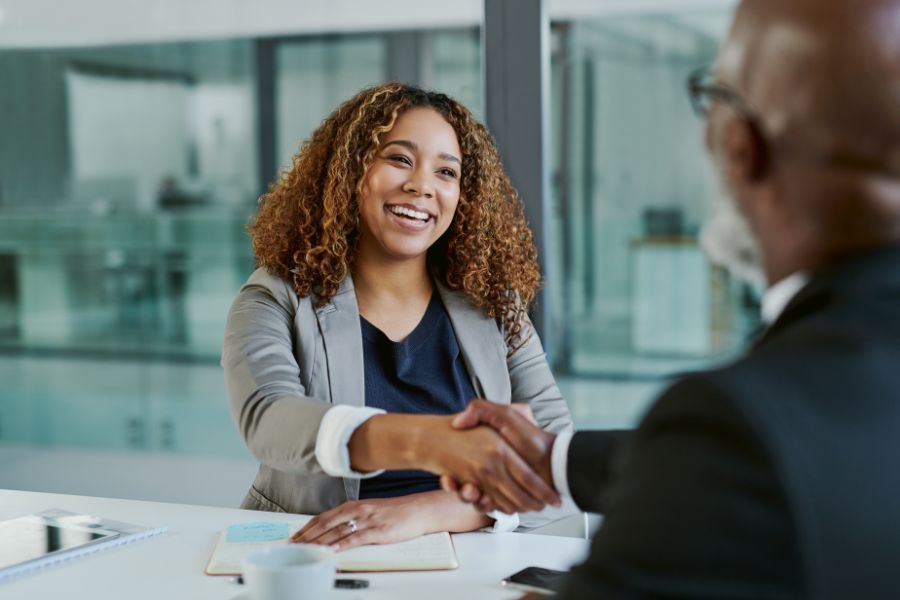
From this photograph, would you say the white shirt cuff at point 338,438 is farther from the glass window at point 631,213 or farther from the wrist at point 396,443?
the glass window at point 631,213

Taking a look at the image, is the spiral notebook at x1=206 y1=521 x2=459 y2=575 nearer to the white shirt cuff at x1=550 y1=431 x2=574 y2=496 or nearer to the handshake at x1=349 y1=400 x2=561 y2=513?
the handshake at x1=349 y1=400 x2=561 y2=513

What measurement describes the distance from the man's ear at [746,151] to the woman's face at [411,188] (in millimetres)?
1402

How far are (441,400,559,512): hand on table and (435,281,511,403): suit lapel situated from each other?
69 centimetres

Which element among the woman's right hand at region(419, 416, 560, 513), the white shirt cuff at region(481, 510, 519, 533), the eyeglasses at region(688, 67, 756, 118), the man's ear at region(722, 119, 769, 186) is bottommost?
the white shirt cuff at region(481, 510, 519, 533)

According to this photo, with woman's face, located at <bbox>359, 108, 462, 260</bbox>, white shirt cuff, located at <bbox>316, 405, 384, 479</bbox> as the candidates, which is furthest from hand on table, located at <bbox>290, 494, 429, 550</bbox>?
woman's face, located at <bbox>359, 108, 462, 260</bbox>

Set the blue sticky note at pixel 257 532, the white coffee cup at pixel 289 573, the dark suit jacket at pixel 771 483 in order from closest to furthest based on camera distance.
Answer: the dark suit jacket at pixel 771 483, the white coffee cup at pixel 289 573, the blue sticky note at pixel 257 532

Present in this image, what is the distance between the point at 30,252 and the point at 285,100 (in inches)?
62.5

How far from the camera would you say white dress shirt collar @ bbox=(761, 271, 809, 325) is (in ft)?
3.08

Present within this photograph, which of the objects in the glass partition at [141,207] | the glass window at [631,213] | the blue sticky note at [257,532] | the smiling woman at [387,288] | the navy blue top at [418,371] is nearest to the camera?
the blue sticky note at [257,532]

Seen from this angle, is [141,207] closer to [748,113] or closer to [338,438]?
[338,438]

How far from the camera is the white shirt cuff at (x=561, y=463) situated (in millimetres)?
1448

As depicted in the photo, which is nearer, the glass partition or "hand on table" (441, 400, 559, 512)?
"hand on table" (441, 400, 559, 512)

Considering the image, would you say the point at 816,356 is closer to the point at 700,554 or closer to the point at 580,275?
the point at 700,554

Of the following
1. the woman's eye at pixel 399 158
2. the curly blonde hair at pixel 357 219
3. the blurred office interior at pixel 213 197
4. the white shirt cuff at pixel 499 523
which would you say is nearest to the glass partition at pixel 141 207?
the blurred office interior at pixel 213 197
